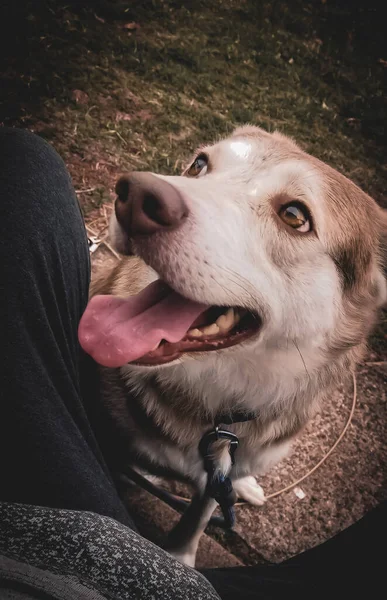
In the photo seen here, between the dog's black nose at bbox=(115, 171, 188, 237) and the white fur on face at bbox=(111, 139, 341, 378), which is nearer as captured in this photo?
the dog's black nose at bbox=(115, 171, 188, 237)

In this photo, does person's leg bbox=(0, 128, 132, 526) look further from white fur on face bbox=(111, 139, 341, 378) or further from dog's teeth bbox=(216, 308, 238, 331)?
dog's teeth bbox=(216, 308, 238, 331)

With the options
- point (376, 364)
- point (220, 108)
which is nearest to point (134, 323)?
point (376, 364)

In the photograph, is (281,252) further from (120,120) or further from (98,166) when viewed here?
(120,120)

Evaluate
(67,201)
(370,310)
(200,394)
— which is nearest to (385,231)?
(370,310)

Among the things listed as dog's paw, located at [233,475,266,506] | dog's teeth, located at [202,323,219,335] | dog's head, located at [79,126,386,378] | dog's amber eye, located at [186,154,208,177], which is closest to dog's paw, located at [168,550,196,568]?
dog's paw, located at [233,475,266,506]

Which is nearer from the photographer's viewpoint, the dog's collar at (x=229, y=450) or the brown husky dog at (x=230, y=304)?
the brown husky dog at (x=230, y=304)

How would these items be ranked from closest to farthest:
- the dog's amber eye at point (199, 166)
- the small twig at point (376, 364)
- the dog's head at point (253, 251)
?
the dog's head at point (253, 251) → the dog's amber eye at point (199, 166) → the small twig at point (376, 364)

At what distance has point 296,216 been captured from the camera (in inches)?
59.4

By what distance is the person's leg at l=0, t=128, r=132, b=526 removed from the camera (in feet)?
3.80

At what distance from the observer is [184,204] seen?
1171 millimetres

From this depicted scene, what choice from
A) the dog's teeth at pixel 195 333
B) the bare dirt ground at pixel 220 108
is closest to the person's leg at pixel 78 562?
the dog's teeth at pixel 195 333

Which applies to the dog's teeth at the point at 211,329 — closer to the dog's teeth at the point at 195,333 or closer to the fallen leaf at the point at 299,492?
the dog's teeth at the point at 195,333

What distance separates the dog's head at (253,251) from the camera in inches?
47.2

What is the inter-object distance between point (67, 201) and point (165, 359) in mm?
712
